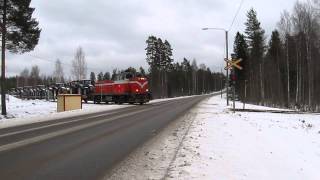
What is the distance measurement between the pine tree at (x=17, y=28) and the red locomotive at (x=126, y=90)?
17.6 m

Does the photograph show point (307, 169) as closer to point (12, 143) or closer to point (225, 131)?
point (225, 131)

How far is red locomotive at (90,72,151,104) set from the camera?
5294cm

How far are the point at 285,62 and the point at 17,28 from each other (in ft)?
196

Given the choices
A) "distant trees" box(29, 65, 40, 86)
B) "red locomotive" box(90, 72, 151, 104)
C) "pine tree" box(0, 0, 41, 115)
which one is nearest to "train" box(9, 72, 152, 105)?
"red locomotive" box(90, 72, 151, 104)

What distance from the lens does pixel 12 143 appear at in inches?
607

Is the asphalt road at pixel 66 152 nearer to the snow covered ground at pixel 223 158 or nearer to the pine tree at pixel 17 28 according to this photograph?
the snow covered ground at pixel 223 158

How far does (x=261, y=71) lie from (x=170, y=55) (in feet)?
163

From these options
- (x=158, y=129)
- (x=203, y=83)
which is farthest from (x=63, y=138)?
(x=203, y=83)

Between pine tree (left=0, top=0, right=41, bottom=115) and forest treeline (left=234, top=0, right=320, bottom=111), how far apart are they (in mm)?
23137

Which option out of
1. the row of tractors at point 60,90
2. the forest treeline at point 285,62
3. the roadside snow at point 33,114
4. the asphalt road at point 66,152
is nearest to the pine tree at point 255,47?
the forest treeline at point 285,62

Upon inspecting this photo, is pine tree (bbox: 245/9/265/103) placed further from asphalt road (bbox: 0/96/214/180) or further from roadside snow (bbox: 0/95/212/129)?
asphalt road (bbox: 0/96/214/180)

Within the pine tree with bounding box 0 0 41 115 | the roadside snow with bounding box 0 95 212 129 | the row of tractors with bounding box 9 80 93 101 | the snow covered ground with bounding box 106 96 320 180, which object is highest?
the pine tree with bounding box 0 0 41 115

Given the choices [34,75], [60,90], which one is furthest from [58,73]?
[60,90]

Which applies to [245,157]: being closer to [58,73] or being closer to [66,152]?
[66,152]
